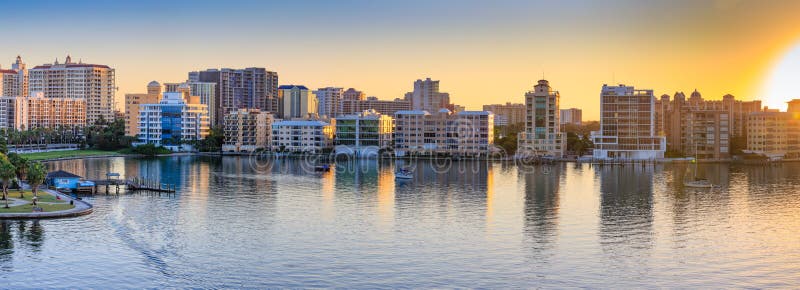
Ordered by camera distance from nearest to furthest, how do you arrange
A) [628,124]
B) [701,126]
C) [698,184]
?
[698,184], [628,124], [701,126]

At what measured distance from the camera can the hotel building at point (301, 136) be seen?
98.9 m

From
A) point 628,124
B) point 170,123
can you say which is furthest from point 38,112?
point 628,124

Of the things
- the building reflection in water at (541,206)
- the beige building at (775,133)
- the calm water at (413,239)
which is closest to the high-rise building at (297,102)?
the beige building at (775,133)

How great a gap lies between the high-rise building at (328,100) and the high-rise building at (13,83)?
185 ft

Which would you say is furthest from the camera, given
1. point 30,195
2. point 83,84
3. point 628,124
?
point 83,84

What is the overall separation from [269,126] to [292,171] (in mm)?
42205

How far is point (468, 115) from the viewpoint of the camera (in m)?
94.1

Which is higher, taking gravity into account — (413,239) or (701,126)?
(701,126)

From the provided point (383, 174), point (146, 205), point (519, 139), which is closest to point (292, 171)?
point (383, 174)

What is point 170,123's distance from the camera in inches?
4043

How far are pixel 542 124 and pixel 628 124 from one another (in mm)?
9309

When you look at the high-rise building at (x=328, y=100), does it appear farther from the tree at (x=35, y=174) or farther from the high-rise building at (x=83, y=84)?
the tree at (x=35, y=174)

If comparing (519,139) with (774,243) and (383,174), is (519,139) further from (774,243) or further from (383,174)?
(774,243)

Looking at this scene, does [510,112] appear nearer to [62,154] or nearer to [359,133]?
[359,133]
